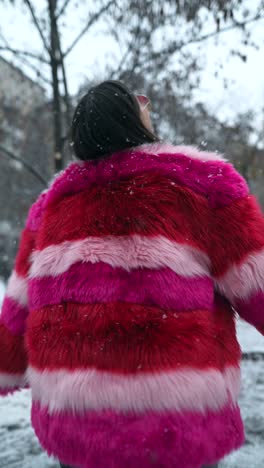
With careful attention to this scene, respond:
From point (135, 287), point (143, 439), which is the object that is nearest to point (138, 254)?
point (135, 287)

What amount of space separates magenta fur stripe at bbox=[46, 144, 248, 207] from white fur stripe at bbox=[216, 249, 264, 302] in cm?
17

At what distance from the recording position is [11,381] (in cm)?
178

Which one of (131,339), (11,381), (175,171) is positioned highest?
(175,171)

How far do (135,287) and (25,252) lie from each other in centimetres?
52

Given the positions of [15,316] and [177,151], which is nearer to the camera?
[177,151]

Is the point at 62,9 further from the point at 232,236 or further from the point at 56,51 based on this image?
the point at 232,236

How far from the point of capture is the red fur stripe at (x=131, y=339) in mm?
1306

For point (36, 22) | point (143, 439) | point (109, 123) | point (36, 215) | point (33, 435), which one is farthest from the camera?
point (36, 22)

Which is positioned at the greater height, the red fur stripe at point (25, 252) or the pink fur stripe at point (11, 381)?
the red fur stripe at point (25, 252)

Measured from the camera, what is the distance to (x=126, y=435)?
4.13 ft

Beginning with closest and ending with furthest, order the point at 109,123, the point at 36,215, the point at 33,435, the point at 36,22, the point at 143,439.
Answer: the point at 143,439, the point at 109,123, the point at 36,215, the point at 33,435, the point at 36,22

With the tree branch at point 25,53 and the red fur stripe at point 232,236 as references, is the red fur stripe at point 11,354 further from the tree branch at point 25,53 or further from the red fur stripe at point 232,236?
the tree branch at point 25,53

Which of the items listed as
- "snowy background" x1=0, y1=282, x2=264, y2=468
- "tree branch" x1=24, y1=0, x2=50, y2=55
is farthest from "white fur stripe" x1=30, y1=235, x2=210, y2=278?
"tree branch" x1=24, y1=0, x2=50, y2=55

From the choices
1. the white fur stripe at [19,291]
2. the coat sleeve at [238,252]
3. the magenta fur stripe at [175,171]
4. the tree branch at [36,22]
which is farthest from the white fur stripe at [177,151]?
the tree branch at [36,22]
